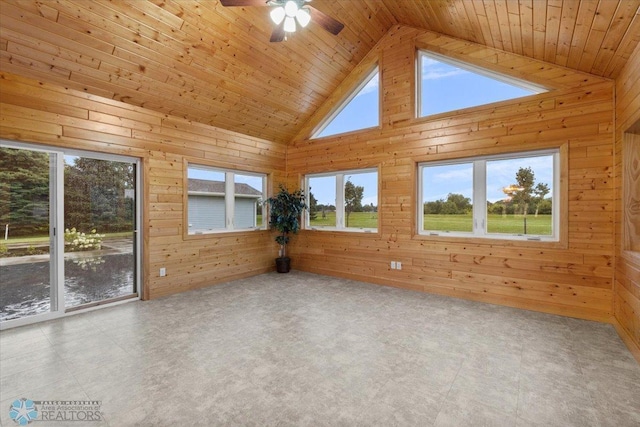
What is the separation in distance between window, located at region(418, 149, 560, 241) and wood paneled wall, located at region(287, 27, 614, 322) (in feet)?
0.63

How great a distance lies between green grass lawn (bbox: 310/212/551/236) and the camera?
3.84 metres

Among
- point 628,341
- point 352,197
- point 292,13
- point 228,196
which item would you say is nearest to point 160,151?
point 228,196

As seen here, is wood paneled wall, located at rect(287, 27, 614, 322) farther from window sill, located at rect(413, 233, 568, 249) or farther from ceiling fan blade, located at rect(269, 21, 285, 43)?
ceiling fan blade, located at rect(269, 21, 285, 43)

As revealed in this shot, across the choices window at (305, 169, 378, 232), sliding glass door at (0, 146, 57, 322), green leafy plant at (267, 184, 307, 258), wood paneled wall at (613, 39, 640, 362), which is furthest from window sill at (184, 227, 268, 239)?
wood paneled wall at (613, 39, 640, 362)

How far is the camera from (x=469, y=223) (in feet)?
14.3

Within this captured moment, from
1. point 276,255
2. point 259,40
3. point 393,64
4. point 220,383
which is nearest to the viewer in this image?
point 220,383

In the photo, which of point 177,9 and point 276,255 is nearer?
point 177,9

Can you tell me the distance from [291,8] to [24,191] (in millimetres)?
3537

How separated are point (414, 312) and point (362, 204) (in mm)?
2347

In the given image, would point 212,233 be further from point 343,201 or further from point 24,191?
point 343,201

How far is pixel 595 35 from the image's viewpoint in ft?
8.99

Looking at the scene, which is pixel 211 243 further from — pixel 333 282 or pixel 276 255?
pixel 333 282

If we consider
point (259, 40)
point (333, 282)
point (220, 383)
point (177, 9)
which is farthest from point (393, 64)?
point (220, 383)

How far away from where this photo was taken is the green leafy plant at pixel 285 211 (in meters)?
5.80
